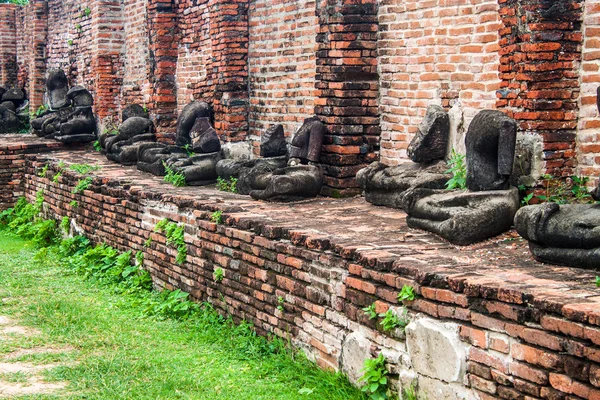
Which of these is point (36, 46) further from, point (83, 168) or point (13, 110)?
point (83, 168)

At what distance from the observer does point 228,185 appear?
866 cm

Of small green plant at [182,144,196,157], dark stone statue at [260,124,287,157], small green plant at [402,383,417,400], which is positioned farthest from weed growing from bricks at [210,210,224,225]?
small green plant at [182,144,196,157]

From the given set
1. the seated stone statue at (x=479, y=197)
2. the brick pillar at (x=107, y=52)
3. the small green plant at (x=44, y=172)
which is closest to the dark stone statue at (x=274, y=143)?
the seated stone statue at (x=479, y=197)

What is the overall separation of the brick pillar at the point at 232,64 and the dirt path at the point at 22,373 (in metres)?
3.77

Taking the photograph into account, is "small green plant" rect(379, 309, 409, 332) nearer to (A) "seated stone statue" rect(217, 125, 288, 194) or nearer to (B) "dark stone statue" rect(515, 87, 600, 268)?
(B) "dark stone statue" rect(515, 87, 600, 268)

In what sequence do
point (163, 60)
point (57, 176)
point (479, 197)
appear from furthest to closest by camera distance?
point (163, 60), point (57, 176), point (479, 197)

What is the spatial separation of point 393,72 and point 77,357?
11.9 feet

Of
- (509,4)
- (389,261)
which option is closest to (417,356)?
(389,261)

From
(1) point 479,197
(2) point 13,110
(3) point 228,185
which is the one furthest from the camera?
(2) point 13,110

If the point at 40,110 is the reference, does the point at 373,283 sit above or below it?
below

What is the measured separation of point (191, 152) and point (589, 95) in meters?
5.63

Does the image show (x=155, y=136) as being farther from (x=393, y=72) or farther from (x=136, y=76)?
(x=393, y=72)

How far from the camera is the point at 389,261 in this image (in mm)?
4586

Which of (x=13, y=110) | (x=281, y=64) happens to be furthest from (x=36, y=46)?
(x=281, y=64)
